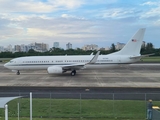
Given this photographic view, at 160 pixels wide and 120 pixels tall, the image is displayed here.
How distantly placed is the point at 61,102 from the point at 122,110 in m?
4.80

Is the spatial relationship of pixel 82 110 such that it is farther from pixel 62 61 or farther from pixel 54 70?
pixel 62 61

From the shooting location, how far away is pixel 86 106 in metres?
15.5

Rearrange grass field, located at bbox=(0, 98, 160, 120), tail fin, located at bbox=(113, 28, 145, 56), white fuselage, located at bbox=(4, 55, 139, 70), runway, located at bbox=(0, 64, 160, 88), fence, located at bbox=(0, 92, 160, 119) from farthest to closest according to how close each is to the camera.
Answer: tail fin, located at bbox=(113, 28, 145, 56), white fuselage, located at bbox=(4, 55, 139, 70), runway, located at bbox=(0, 64, 160, 88), fence, located at bbox=(0, 92, 160, 119), grass field, located at bbox=(0, 98, 160, 120)

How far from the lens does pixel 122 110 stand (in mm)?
14641

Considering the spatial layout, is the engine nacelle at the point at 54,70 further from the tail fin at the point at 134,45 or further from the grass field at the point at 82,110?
the grass field at the point at 82,110

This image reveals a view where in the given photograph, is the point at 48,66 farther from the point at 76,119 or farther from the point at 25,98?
the point at 76,119

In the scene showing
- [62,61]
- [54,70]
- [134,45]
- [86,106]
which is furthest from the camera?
[134,45]

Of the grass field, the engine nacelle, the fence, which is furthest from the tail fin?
the grass field

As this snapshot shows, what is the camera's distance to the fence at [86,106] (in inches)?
542

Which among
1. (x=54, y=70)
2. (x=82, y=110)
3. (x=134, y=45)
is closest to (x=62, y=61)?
(x=54, y=70)

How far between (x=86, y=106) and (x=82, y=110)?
861 millimetres

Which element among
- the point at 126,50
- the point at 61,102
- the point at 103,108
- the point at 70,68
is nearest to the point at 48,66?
the point at 70,68

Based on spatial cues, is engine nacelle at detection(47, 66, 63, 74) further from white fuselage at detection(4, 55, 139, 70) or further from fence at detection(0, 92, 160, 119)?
fence at detection(0, 92, 160, 119)

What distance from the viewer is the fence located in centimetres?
1377
